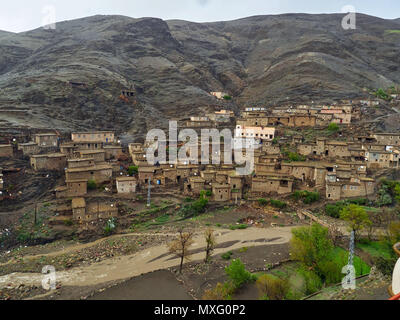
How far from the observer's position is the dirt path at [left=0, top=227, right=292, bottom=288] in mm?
20828

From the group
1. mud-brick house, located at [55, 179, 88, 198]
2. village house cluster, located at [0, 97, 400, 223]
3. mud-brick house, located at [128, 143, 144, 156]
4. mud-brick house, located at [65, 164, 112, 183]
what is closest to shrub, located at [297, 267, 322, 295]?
village house cluster, located at [0, 97, 400, 223]

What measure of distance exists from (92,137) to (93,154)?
23.4 ft

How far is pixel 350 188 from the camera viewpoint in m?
32.9

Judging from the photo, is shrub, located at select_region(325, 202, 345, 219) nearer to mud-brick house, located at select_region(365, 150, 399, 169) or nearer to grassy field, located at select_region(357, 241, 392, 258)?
grassy field, located at select_region(357, 241, 392, 258)

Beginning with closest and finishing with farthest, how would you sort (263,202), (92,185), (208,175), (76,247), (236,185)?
(76,247) < (92,185) < (263,202) < (236,185) < (208,175)

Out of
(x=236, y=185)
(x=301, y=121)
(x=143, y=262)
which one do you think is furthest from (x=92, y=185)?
(x=301, y=121)

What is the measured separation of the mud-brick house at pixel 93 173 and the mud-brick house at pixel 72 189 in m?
1.33

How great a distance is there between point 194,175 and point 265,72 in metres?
68.9

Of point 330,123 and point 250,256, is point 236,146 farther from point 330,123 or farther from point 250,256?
point 250,256

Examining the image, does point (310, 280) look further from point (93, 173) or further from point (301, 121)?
point (301, 121)

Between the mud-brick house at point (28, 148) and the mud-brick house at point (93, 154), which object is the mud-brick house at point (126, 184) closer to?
the mud-brick house at point (93, 154)

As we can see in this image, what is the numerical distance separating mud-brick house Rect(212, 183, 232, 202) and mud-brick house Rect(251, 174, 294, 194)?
11.7 ft

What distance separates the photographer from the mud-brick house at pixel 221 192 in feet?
111

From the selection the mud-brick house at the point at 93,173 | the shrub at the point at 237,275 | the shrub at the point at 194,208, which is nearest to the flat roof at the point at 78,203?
the mud-brick house at the point at 93,173
